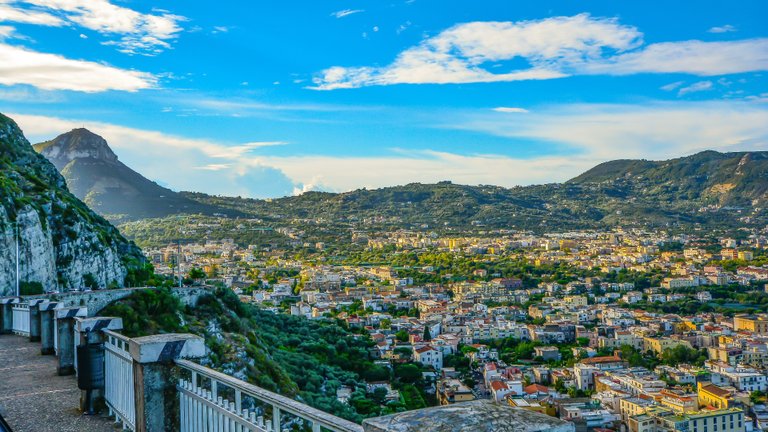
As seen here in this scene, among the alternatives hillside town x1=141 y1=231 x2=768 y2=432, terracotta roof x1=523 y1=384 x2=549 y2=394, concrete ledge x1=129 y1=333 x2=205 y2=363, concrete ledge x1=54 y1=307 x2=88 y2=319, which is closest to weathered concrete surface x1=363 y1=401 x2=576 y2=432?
concrete ledge x1=129 y1=333 x2=205 y2=363

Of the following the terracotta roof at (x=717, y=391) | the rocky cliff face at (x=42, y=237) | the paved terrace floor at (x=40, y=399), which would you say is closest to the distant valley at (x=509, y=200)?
the rocky cliff face at (x=42, y=237)

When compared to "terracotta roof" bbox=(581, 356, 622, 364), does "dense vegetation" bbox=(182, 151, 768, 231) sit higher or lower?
Result: higher

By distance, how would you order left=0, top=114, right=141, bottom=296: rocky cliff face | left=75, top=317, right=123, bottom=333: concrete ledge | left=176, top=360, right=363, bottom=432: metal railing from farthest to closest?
left=0, top=114, right=141, bottom=296: rocky cliff face → left=75, top=317, right=123, bottom=333: concrete ledge → left=176, top=360, right=363, bottom=432: metal railing

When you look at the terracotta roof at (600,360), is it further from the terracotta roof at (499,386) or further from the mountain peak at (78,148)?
the mountain peak at (78,148)

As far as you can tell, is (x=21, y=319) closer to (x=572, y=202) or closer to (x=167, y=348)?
(x=167, y=348)

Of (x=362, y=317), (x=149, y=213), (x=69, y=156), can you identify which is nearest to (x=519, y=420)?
(x=362, y=317)

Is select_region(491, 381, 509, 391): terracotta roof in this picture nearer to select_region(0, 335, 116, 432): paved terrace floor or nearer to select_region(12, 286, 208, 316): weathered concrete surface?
select_region(12, 286, 208, 316): weathered concrete surface

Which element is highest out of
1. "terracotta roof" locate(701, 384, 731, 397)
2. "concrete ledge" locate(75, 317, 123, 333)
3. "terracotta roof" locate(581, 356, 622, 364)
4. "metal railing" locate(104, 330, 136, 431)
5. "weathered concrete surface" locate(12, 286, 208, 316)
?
"concrete ledge" locate(75, 317, 123, 333)

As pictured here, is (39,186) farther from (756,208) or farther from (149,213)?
(756,208)
